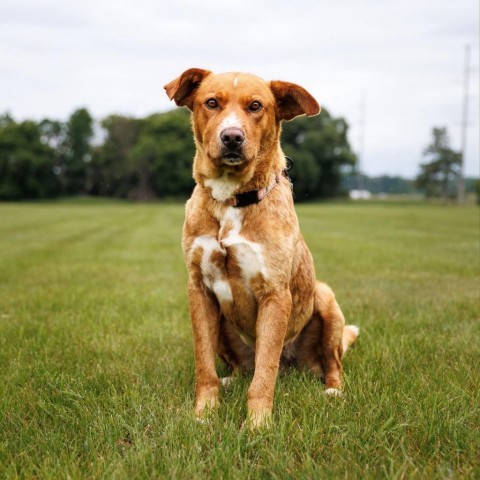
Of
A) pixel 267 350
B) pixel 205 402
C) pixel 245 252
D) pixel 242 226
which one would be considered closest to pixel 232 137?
pixel 242 226

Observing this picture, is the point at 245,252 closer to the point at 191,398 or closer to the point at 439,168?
the point at 191,398

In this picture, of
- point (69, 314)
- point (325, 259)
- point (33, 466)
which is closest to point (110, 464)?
point (33, 466)

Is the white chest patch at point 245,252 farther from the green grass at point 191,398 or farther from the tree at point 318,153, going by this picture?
the tree at point 318,153

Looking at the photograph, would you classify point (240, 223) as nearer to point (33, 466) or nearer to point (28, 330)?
point (33, 466)

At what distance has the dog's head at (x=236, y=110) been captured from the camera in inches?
133

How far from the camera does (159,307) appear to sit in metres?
6.58

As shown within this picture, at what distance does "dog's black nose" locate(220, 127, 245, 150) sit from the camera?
3295mm

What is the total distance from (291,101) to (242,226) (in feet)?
3.24

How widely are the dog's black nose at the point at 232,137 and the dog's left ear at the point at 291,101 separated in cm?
59

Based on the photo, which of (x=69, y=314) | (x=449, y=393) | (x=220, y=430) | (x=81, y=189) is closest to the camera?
(x=220, y=430)

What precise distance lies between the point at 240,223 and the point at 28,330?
9.42ft

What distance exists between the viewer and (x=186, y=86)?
150 inches

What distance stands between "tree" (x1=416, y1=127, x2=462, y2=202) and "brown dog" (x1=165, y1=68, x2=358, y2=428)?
279ft

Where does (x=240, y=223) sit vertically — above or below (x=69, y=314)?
above
